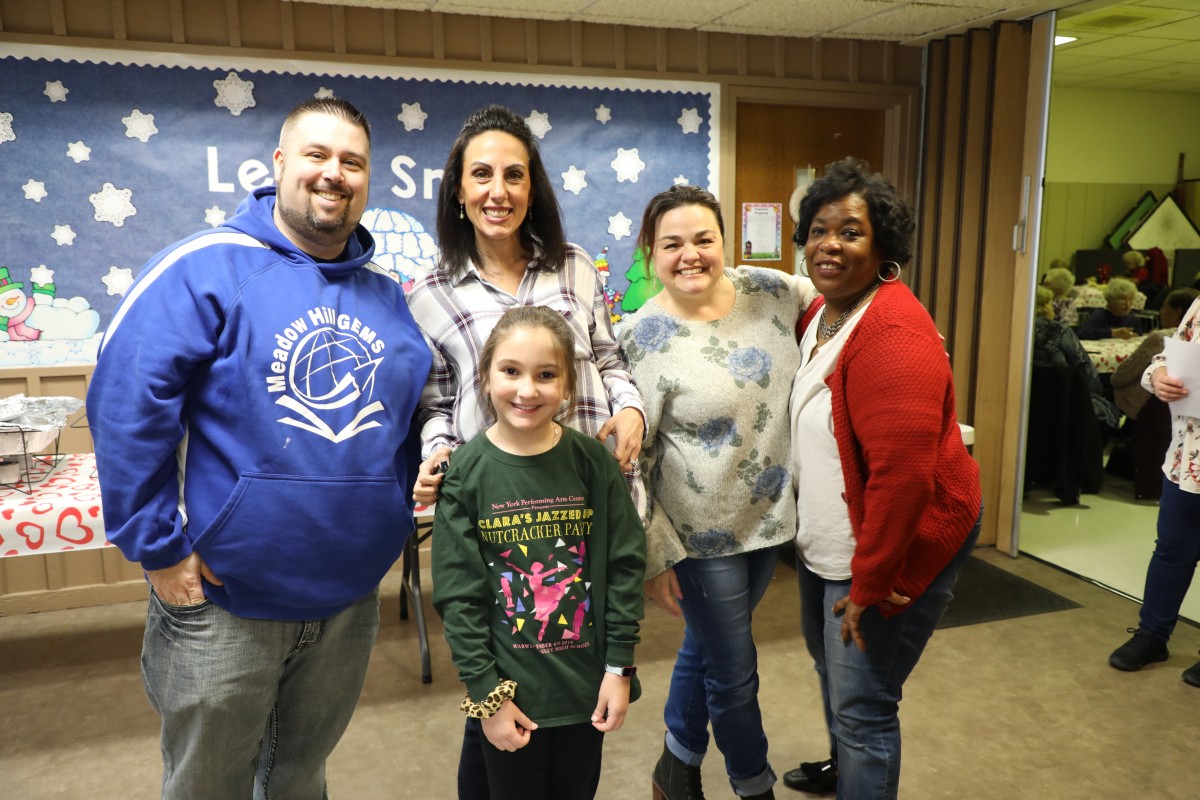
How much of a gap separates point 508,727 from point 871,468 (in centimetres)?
74

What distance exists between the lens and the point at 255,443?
1.43 m

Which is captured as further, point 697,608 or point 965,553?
point 697,608

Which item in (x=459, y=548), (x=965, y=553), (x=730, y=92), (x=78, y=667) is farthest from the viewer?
(x=730, y=92)

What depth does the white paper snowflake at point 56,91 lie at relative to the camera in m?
3.23

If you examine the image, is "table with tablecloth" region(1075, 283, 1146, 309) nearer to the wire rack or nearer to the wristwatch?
the wristwatch

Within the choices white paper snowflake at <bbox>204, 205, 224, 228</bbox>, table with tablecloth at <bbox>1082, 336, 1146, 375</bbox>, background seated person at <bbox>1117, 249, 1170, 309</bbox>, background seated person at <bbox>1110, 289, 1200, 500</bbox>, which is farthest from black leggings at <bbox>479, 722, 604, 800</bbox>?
background seated person at <bbox>1117, 249, 1170, 309</bbox>

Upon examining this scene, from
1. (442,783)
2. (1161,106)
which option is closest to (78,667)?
(442,783)

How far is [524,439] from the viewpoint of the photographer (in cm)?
152

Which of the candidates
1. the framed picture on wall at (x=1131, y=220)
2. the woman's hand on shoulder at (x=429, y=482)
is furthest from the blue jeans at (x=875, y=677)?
the framed picture on wall at (x=1131, y=220)

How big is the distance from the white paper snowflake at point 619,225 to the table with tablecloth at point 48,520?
2287 mm

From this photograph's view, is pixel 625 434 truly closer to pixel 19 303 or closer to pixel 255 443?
pixel 255 443

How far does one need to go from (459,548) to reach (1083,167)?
7367 millimetres

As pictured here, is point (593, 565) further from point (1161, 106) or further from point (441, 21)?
point (1161, 106)

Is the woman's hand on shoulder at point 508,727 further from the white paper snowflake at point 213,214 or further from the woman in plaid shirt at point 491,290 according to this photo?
the white paper snowflake at point 213,214
